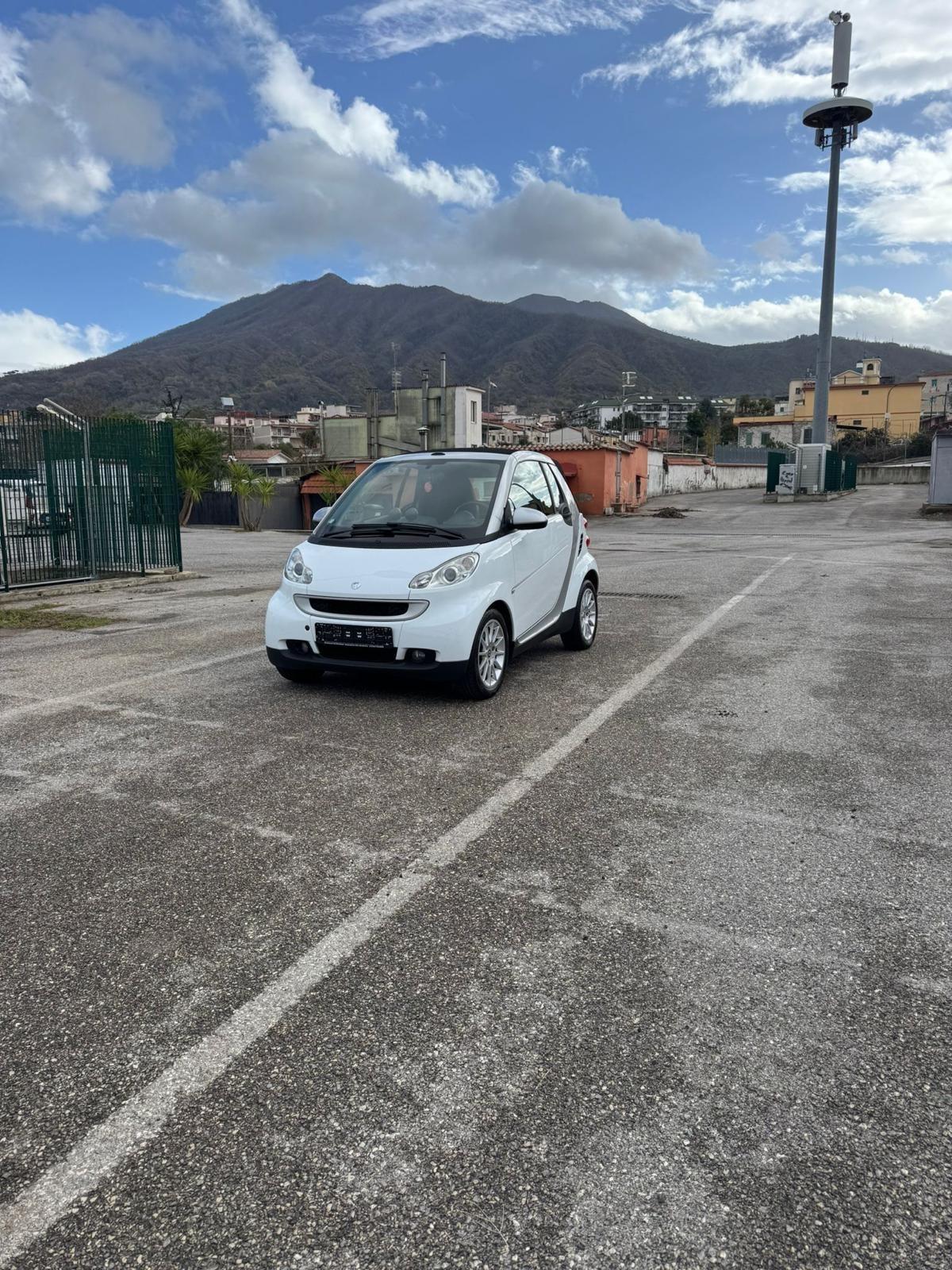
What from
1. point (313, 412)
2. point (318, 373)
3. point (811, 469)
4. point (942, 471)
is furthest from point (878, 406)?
point (318, 373)

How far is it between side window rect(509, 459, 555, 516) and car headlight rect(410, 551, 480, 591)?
3.00 ft

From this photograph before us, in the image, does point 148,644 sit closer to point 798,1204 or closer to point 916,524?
point 798,1204

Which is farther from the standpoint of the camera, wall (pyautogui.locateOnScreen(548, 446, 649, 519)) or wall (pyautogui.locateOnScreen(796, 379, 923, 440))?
wall (pyautogui.locateOnScreen(796, 379, 923, 440))

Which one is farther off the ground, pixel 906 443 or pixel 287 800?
pixel 906 443

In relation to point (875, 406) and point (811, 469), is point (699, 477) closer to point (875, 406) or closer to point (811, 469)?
point (811, 469)

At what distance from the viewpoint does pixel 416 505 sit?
260 inches

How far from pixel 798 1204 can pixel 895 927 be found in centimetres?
143

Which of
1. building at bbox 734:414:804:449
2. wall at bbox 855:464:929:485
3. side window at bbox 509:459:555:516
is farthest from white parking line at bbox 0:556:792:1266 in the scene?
building at bbox 734:414:804:449

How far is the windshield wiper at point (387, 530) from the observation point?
6.18 m

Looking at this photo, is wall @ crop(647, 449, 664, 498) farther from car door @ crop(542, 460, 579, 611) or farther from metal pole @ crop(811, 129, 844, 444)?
car door @ crop(542, 460, 579, 611)

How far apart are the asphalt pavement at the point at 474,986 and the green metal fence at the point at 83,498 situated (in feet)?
25.8

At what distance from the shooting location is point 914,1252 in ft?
5.90

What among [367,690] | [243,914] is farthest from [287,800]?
[367,690]

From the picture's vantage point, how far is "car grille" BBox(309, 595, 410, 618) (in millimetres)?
5742
